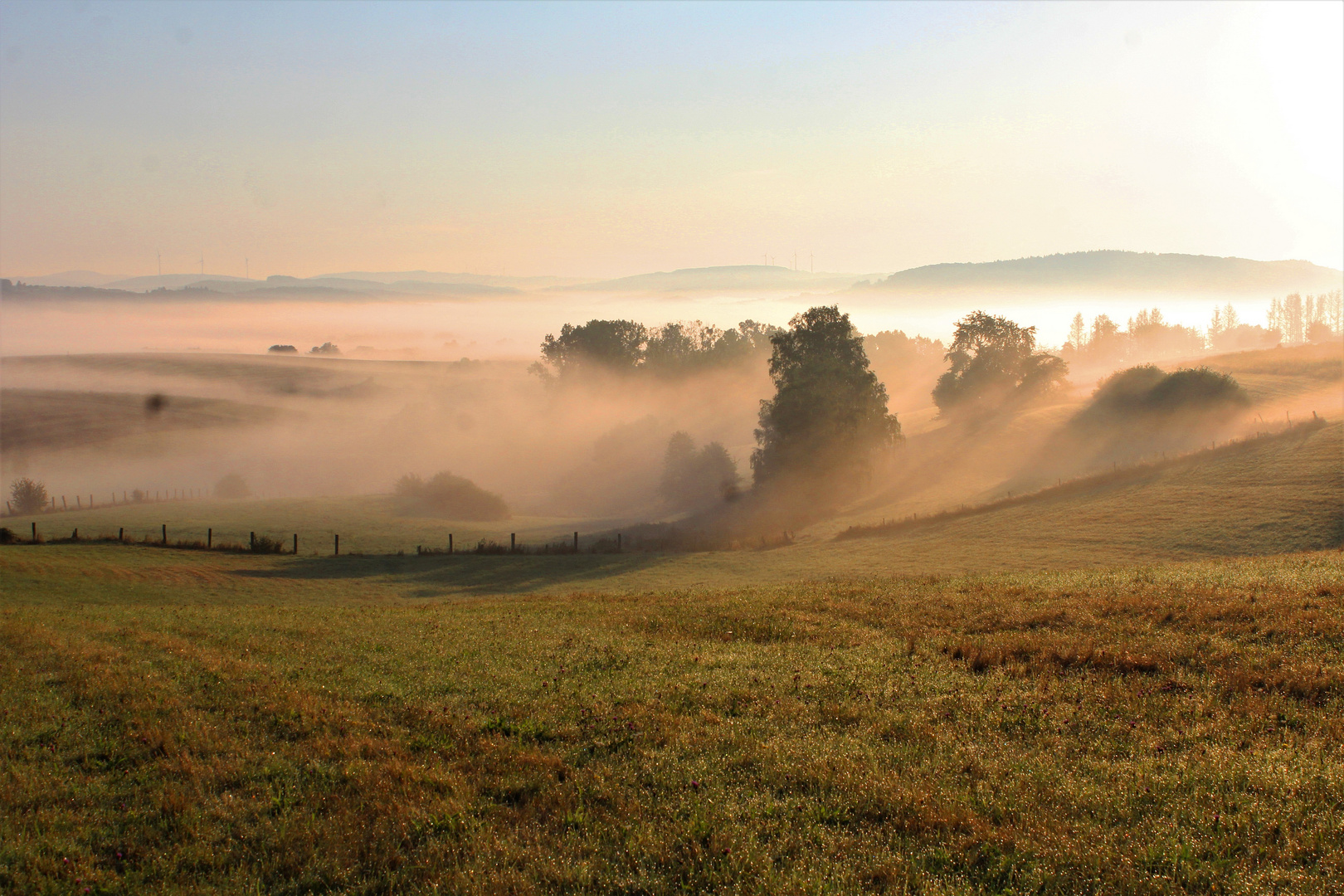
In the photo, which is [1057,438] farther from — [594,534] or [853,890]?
[853,890]

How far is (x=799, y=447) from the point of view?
277ft

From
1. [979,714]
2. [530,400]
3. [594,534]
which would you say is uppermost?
[530,400]

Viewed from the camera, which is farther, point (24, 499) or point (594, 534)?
point (24, 499)

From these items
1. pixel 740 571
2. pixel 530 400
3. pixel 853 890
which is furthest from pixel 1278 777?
pixel 530 400

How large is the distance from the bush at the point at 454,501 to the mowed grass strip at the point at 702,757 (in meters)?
72.7

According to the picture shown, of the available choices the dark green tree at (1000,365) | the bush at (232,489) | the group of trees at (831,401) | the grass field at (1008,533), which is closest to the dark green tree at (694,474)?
the group of trees at (831,401)

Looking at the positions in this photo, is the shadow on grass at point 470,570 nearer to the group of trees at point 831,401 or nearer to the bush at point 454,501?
the group of trees at point 831,401

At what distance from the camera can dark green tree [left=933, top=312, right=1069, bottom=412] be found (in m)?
114

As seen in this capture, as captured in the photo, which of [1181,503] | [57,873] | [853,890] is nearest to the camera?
[853,890]

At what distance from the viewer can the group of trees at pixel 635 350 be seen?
17588 centimetres

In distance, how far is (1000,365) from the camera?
114188mm

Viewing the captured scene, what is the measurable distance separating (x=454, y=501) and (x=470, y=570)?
4894 cm

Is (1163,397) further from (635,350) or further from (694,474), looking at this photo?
(635,350)

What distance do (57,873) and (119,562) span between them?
39602 mm
